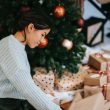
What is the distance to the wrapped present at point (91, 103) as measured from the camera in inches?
78.8

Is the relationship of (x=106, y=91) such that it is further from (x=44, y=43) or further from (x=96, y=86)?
(x=44, y=43)

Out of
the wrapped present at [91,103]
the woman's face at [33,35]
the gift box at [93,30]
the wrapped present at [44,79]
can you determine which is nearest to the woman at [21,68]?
the woman's face at [33,35]

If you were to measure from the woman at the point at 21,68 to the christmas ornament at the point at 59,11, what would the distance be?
56 centimetres

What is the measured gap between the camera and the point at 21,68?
1318 mm

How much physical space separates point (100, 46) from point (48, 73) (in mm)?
1074

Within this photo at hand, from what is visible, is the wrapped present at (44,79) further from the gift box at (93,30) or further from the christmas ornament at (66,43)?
the gift box at (93,30)

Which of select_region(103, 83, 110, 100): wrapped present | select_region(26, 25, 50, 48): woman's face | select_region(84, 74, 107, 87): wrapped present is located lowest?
select_region(103, 83, 110, 100): wrapped present

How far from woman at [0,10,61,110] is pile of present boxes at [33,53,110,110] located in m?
0.67

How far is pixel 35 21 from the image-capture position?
150cm

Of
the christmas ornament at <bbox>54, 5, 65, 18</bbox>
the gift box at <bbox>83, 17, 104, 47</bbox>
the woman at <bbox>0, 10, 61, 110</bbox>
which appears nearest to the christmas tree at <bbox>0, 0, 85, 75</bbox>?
the christmas ornament at <bbox>54, 5, 65, 18</bbox>

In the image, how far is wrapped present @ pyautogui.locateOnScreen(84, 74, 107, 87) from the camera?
7.57 ft

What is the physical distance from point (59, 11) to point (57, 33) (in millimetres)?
200

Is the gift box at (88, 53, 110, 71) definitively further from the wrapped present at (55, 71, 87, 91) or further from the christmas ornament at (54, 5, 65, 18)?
the christmas ornament at (54, 5, 65, 18)

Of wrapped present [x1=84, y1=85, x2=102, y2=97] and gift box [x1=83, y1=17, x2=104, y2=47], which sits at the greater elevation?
gift box [x1=83, y1=17, x2=104, y2=47]
